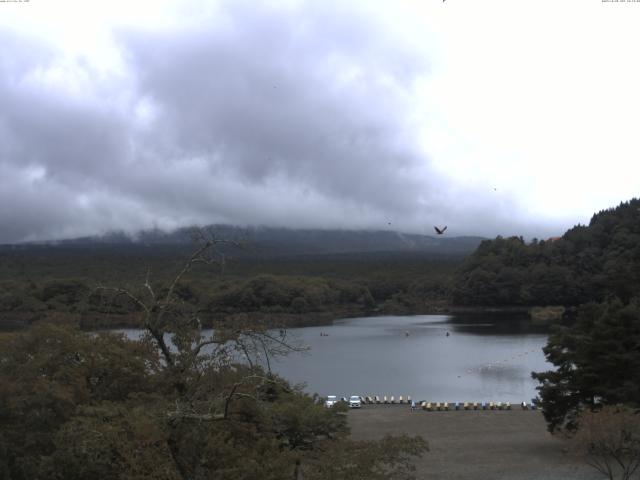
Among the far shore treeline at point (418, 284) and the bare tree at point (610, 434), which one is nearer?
the bare tree at point (610, 434)

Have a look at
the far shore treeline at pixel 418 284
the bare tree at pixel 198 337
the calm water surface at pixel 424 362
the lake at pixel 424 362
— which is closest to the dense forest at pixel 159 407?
the bare tree at pixel 198 337

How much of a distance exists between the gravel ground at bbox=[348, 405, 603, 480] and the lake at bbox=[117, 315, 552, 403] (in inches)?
180

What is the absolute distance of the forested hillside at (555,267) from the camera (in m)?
93.6

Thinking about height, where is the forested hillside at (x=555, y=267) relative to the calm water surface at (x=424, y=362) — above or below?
above

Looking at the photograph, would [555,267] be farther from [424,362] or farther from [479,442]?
[479,442]

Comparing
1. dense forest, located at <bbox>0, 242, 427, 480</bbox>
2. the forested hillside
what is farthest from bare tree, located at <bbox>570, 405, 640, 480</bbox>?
the forested hillside

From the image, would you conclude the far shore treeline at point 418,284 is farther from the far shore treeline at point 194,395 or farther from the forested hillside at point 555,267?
the far shore treeline at point 194,395

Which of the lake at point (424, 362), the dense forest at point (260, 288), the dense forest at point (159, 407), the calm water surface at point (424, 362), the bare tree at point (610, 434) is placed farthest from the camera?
the dense forest at point (260, 288)

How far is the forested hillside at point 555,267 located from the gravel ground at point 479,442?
211 ft

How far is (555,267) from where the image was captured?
96562mm

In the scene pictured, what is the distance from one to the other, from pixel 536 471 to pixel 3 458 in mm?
14611

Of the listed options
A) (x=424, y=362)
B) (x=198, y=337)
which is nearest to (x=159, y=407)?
(x=198, y=337)

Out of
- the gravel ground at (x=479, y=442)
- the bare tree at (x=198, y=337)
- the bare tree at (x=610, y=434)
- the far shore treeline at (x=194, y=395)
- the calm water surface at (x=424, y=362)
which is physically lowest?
the calm water surface at (x=424, y=362)

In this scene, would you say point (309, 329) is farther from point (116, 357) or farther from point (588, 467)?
point (116, 357)
